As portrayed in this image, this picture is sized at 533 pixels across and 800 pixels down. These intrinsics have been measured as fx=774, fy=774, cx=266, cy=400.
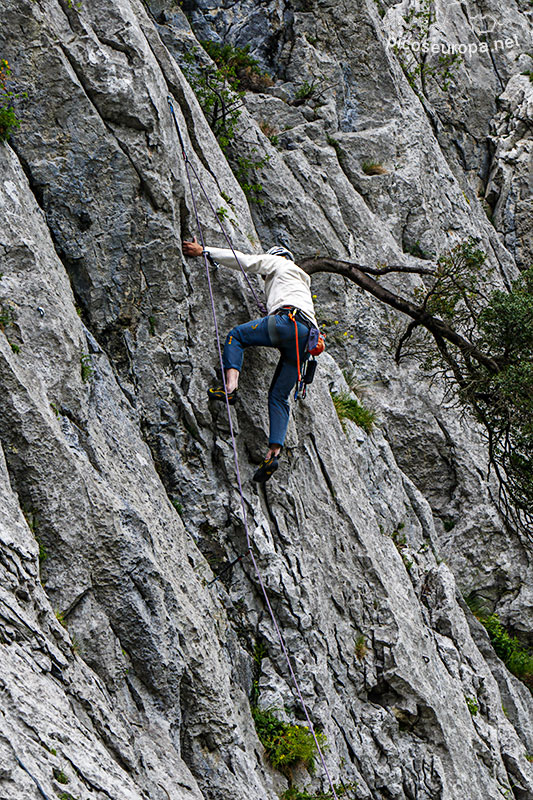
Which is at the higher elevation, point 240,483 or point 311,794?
point 240,483

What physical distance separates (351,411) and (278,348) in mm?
3320

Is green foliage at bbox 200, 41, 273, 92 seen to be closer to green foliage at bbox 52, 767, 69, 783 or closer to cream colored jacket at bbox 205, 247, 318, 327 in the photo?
cream colored jacket at bbox 205, 247, 318, 327

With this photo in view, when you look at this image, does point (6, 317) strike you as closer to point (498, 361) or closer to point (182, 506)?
point (182, 506)

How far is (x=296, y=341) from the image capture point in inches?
324

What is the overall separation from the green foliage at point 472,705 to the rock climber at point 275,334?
4495 millimetres

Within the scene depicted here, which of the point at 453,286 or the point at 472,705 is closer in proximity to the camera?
the point at 472,705

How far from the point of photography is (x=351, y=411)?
37.4 feet

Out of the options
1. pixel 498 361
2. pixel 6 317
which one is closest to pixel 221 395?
pixel 6 317

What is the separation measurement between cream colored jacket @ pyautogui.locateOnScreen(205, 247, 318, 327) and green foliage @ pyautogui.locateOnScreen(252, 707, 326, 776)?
4.12 m

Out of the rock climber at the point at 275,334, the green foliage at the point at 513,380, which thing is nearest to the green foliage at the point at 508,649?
the green foliage at the point at 513,380

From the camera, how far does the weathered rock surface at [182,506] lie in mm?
5656

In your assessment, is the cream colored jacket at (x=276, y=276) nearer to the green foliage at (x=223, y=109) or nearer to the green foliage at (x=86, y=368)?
the green foliage at (x=86, y=368)

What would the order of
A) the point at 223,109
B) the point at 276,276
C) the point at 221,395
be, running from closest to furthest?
1. the point at 221,395
2. the point at 276,276
3. the point at 223,109

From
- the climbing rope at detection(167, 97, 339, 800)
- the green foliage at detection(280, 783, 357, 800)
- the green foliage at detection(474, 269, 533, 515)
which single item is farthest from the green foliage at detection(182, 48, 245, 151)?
the green foliage at detection(280, 783, 357, 800)
